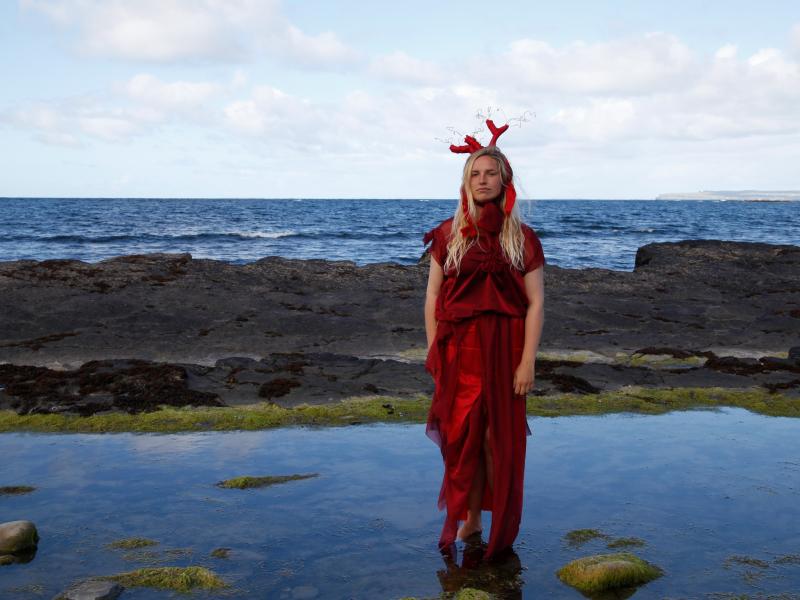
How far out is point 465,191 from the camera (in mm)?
5023

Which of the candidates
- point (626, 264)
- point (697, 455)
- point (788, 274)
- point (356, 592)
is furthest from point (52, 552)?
point (626, 264)

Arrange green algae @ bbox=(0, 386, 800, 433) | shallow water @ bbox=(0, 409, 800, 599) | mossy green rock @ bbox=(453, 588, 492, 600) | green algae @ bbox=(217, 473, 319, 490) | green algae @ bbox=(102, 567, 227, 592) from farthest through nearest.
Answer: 1. green algae @ bbox=(0, 386, 800, 433)
2. green algae @ bbox=(217, 473, 319, 490)
3. shallow water @ bbox=(0, 409, 800, 599)
4. green algae @ bbox=(102, 567, 227, 592)
5. mossy green rock @ bbox=(453, 588, 492, 600)

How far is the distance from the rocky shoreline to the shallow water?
1461 millimetres

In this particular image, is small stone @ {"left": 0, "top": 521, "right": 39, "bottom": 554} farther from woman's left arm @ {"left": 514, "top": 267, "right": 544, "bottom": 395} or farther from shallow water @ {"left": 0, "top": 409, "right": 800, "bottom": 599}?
woman's left arm @ {"left": 514, "top": 267, "right": 544, "bottom": 395}

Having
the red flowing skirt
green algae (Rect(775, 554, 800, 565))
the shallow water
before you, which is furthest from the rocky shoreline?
green algae (Rect(775, 554, 800, 565))

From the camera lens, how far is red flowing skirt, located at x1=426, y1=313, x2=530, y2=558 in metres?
4.89

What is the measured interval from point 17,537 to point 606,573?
11.0 ft

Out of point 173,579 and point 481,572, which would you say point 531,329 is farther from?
point 173,579

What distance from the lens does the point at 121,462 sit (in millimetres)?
6625

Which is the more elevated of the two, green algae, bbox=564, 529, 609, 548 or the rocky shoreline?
the rocky shoreline

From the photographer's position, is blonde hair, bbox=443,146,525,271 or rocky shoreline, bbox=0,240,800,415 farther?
rocky shoreline, bbox=0,240,800,415

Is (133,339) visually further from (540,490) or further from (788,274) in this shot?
(788,274)

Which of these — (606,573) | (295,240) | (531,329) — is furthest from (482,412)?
(295,240)

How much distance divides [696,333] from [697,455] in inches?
239
